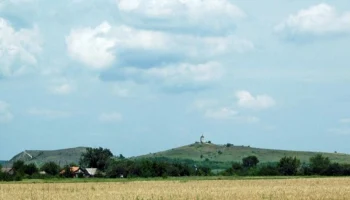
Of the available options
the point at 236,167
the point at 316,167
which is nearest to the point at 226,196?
the point at 316,167

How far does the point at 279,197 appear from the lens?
162 feet

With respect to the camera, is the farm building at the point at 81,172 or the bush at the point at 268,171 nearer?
the farm building at the point at 81,172

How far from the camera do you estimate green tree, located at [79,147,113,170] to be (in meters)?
142

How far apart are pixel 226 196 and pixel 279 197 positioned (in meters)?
3.85

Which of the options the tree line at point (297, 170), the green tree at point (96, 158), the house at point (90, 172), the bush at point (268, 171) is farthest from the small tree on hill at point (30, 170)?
the bush at point (268, 171)

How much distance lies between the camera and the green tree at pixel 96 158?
142 meters

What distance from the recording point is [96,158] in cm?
14275

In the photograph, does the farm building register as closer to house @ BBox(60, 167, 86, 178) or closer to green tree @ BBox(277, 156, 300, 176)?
house @ BBox(60, 167, 86, 178)

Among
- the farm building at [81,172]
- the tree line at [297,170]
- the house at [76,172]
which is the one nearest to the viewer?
the house at [76,172]

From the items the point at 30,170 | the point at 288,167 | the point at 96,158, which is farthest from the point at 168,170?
the point at 96,158

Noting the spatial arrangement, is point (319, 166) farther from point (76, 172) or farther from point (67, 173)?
point (67, 173)

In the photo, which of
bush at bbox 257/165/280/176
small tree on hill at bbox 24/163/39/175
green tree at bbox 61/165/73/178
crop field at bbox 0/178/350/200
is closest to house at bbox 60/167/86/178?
green tree at bbox 61/165/73/178

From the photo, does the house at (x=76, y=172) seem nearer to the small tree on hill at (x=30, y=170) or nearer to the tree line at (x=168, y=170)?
the tree line at (x=168, y=170)

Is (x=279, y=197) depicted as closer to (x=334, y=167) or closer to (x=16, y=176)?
(x=16, y=176)
